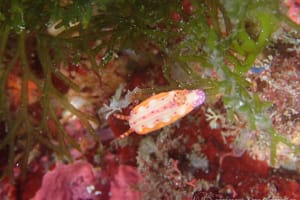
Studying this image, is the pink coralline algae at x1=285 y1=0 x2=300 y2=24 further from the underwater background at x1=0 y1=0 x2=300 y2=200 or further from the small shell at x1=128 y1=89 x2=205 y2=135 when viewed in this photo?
the small shell at x1=128 y1=89 x2=205 y2=135

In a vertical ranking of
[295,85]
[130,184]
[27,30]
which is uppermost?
[27,30]

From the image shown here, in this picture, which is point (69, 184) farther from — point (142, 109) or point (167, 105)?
point (167, 105)

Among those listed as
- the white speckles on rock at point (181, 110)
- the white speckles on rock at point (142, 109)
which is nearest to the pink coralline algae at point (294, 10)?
the white speckles on rock at point (181, 110)

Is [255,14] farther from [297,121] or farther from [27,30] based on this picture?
[27,30]

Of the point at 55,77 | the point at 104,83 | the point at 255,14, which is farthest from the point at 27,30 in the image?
the point at 255,14

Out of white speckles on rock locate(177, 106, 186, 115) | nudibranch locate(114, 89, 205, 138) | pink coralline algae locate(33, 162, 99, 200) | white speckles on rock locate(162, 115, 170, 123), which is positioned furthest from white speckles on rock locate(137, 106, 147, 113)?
pink coralline algae locate(33, 162, 99, 200)

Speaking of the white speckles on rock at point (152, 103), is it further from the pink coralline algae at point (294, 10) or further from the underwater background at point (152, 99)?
the pink coralline algae at point (294, 10)
